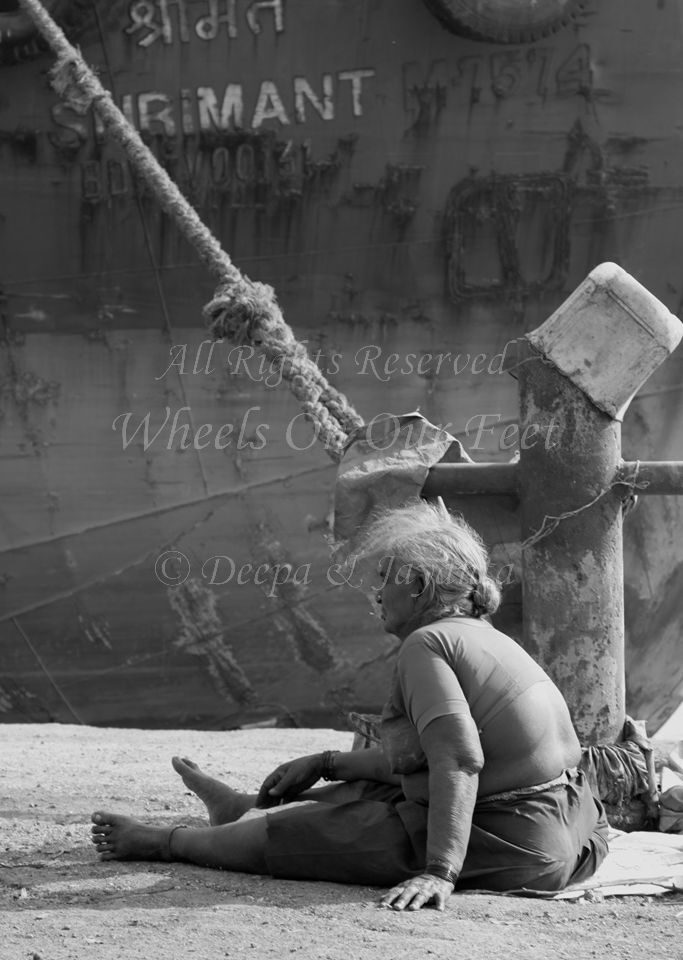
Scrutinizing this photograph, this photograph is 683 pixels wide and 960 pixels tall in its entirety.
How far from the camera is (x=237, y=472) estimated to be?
20.5 feet

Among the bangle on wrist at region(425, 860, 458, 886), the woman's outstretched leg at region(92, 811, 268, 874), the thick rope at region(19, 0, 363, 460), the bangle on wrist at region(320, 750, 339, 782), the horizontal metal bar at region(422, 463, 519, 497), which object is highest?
the thick rope at region(19, 0, 363, 460)

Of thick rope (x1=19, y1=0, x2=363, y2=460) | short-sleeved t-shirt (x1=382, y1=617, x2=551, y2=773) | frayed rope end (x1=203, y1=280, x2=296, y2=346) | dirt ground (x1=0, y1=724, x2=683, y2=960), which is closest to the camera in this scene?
dirt ground (x1=0, y1=724, x2=683, y2=960)

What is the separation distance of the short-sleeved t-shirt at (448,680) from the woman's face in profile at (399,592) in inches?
3.0

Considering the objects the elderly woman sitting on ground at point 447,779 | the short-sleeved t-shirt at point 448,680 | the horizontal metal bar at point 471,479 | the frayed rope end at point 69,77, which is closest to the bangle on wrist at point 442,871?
the elderly woman sitting on ground at point 447,779

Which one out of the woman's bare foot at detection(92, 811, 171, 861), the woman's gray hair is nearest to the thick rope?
the woman's gray hair

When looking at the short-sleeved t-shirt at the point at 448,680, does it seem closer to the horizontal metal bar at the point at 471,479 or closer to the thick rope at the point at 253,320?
the horizontal metal bar at the point at 471,479

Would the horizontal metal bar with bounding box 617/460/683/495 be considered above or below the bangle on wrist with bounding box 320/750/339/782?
above

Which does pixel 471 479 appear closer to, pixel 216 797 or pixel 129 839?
pixel 216 797

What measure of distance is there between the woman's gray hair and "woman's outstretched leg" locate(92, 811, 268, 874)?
25.0 inches

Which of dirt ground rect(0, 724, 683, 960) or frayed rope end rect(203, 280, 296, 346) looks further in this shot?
frayed rope end rect(203, 280, 296, 346)

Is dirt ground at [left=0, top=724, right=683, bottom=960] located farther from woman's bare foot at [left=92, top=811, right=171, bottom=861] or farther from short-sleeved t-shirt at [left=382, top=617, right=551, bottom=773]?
short-sleeved t-shirt at [left=382, top=617, right=551, bottom=773]

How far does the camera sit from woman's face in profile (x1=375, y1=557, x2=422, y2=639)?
269 cm

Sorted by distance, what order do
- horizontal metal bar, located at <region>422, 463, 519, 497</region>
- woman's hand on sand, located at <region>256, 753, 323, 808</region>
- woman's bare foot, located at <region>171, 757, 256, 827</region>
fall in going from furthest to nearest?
horizontal metal bar, located at <region>422, 463, 519, 497</region> < woman's bare foot, located at <region>171, 757, 256, 827</region> < woman's hand on sand, located at <region>256, 753, 323, 808</region>

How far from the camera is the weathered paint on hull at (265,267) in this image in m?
5.90
